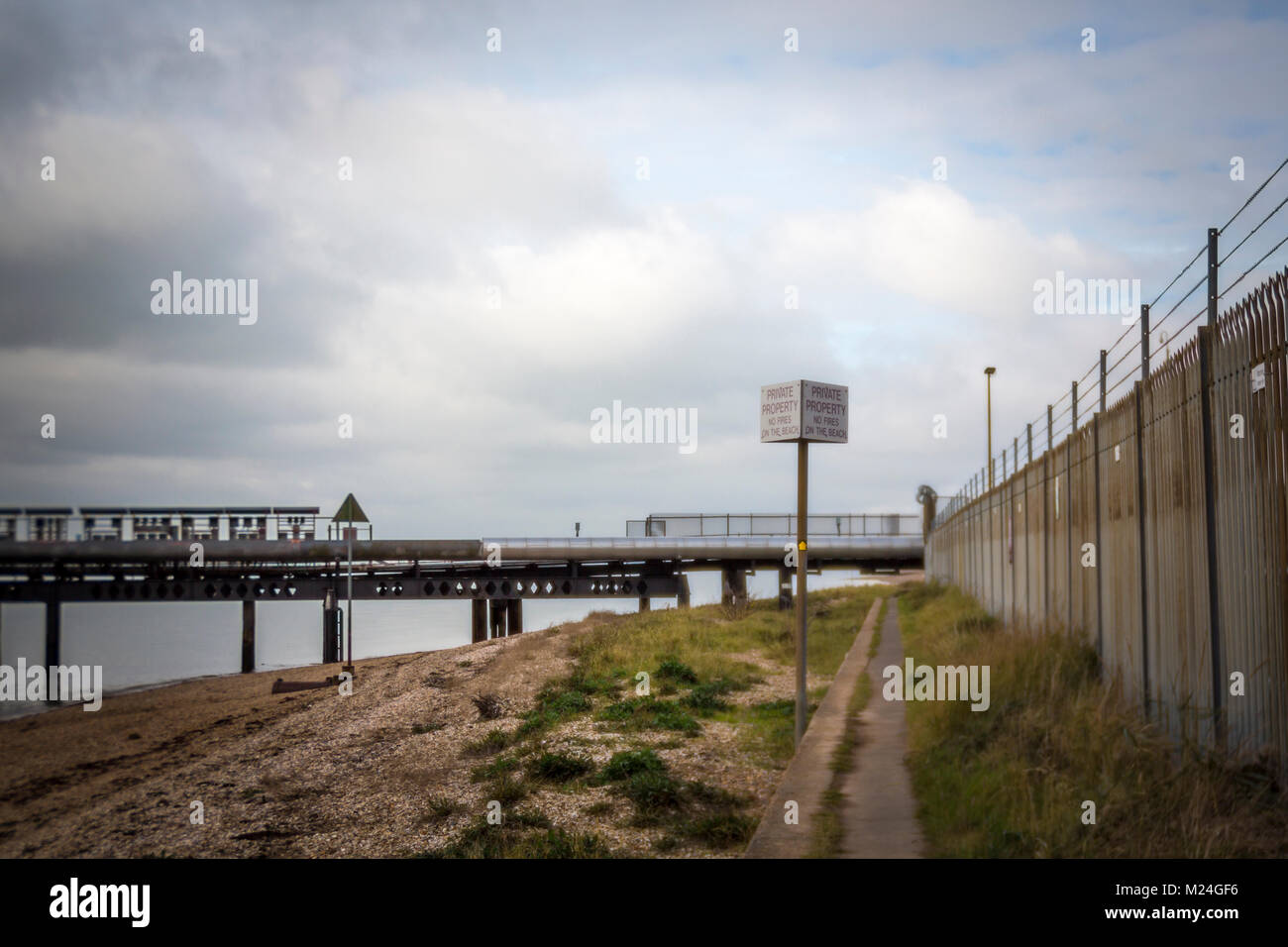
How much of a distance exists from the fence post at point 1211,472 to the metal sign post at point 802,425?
3956 millimetres

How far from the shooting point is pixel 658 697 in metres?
16.2

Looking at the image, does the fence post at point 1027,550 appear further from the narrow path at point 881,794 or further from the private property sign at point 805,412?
the private property sign at point 805,412

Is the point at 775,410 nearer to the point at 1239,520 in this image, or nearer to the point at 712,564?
the point at 1239,520

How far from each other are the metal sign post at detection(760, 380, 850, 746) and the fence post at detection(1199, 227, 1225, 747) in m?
3.96

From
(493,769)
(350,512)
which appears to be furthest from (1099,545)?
(350,512)

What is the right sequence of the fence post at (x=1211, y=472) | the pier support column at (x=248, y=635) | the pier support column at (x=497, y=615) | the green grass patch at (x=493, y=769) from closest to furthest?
1. the fence post at (x=1211, y=472)
2. the green grass patch at (x=493, y=769)
3. the pier support column at (x=248, y=635)
4. the pier support column at (x=497, y=615)

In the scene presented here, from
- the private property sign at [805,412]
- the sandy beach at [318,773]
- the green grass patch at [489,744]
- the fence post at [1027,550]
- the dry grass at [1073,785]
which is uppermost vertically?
the private property sign at [805,412]

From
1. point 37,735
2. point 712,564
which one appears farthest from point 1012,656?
point 712,564

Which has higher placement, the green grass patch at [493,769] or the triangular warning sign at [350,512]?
the triangular warning sign at [350,512]

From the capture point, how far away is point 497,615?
57344mm

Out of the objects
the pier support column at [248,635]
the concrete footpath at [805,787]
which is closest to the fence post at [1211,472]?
the concrete footpath at [805,787]

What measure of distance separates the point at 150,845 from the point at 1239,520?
11377 mm

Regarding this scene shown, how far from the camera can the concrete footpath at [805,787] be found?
6895 mm

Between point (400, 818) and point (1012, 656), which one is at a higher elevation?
point (1012, 656)
